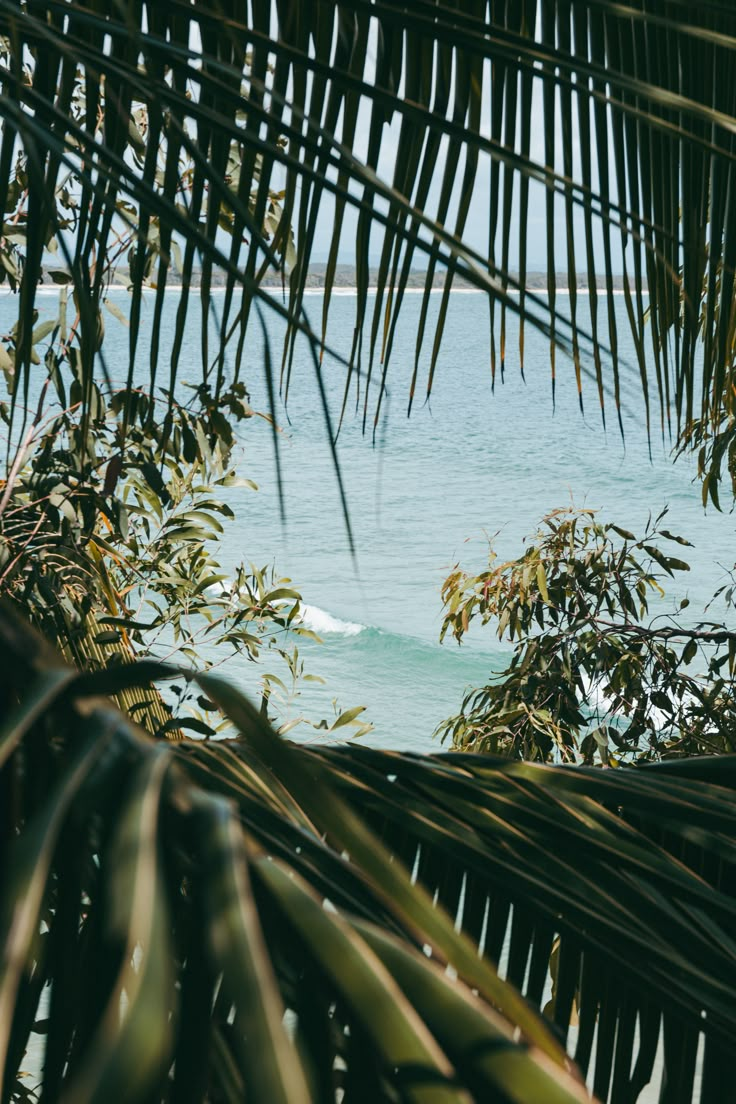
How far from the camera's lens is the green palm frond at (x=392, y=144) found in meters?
0.35

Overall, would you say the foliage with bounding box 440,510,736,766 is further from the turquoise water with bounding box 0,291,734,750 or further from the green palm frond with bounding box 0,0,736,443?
the turquoise water with bounding box 0,291,734,750

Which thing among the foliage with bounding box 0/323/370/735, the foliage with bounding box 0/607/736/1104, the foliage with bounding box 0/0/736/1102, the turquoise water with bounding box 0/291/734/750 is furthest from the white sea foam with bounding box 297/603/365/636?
the foliage with bounding box 0/607/736/1104

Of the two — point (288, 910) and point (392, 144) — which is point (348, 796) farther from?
point (392, 144)

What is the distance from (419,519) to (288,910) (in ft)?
44.5

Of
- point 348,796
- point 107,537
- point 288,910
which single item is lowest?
point 107,537

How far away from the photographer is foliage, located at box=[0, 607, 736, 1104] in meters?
0.16

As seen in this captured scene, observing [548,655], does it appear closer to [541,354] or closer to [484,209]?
[484,209]

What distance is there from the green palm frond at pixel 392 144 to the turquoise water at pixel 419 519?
4.08m

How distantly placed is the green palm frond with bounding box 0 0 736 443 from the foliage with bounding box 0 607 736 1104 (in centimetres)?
14

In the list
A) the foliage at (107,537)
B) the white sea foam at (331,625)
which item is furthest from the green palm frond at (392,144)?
the white sea foam at (331,625)

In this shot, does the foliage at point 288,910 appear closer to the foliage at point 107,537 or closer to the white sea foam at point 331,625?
the foliage at point 107,537

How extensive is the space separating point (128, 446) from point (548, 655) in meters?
1.06

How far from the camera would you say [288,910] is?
191 millimetres

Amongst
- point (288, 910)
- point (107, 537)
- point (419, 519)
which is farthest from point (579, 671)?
point (419, 519)
